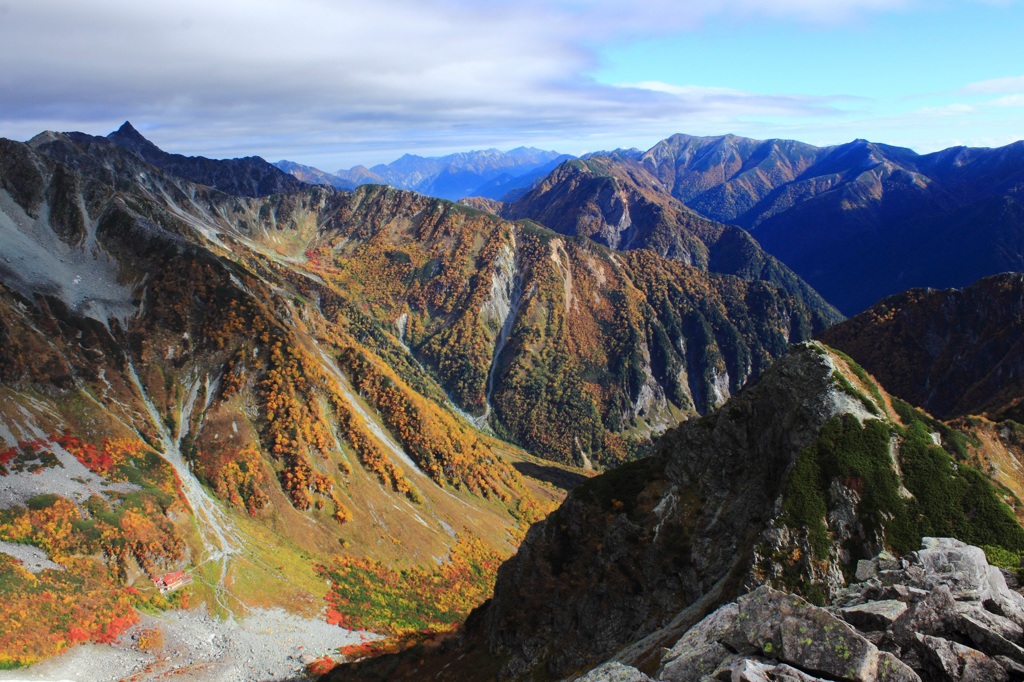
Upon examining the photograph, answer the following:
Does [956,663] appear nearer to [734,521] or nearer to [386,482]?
[734,521]

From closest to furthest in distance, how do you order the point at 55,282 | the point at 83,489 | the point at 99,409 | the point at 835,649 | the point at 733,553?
the point at 835,649 < the point at 733,553 < the point at 83,489 < the point at 99,409 < the point at 55,282

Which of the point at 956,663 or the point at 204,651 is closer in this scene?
the point at 956,663

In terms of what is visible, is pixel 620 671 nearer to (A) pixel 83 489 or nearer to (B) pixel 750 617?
(B) pixel 750 617

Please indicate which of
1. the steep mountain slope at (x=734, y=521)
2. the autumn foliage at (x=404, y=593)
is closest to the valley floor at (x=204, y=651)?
the autumn foliage at (x=404, y=593)

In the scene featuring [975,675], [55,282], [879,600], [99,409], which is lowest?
[99,409]

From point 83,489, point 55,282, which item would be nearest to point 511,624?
point 83,489

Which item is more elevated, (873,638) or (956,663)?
(956,663)

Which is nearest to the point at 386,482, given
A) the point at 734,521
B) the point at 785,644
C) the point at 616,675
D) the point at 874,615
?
the point at 734,521

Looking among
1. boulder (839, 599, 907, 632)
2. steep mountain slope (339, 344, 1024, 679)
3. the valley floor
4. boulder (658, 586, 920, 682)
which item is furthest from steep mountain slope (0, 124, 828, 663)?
boulder (839, 599, 907, 632)
